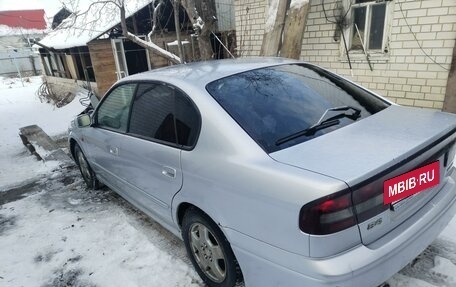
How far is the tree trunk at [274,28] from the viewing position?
215 inches

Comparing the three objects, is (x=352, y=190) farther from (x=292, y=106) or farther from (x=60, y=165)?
(x=60, y=165)

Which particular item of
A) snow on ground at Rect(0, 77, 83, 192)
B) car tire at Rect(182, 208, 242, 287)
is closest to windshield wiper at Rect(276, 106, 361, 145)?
car tire at Rect(182, 208, 242, 287)

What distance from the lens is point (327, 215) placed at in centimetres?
150

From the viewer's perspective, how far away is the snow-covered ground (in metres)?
2.54

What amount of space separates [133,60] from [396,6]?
928cm

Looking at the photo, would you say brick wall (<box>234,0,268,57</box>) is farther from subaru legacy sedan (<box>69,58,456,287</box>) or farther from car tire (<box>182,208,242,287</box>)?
car tire (<box>182,208,242,287</box>)

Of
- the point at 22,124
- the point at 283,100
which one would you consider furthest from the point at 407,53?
the point at 22,124

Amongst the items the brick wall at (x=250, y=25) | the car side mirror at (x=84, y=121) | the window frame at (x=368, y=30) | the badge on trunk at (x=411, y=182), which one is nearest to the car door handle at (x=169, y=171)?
the badge on trunk at (x=411, y=182)

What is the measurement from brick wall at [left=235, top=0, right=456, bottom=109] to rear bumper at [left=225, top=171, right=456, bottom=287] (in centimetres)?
405

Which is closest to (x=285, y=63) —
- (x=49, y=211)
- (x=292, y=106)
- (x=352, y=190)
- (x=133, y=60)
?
(x=292, y=106)

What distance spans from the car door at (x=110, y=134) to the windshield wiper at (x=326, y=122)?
173cm

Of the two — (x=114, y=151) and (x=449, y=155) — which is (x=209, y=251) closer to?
(x=114, y=151)

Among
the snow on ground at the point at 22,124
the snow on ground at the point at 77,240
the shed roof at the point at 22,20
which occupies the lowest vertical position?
the snow on ground at the point at 22,124

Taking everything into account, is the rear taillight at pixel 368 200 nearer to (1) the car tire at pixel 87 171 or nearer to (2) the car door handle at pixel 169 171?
(2) the car door handle at pixel 169 171
